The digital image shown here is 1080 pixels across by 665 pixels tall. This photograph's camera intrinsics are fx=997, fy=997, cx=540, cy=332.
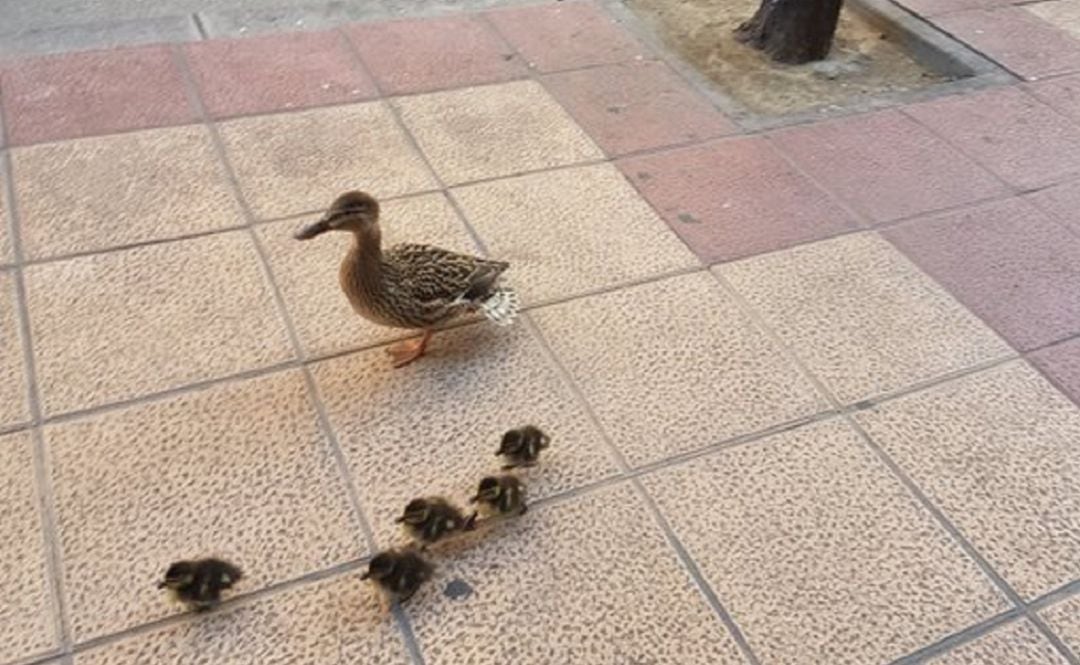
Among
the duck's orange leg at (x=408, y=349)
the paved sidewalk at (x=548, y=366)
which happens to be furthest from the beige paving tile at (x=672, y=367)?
the duck's orange leg at (x=408, y=349)

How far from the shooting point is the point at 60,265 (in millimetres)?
3182

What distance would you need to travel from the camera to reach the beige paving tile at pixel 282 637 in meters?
2.18

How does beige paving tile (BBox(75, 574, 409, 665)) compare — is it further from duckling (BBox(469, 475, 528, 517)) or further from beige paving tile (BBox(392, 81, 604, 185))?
beige paving tile (BBox(392, 81, 604, 185))

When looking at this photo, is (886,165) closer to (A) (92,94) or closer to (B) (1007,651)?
(B) (1007,651)

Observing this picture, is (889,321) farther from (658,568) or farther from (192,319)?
(192,319)

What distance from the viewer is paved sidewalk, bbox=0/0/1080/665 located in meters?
2.35

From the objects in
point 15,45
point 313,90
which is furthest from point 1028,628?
point 15,45

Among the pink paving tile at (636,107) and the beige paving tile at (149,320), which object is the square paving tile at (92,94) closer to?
the beige paving tile at (149,320)

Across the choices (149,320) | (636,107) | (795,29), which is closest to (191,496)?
(149,320)

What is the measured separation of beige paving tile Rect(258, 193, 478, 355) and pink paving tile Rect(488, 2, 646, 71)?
1263 mm

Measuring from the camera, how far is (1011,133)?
4.28 m

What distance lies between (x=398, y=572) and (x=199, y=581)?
0.44 m

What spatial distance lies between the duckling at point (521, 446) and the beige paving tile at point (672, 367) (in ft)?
0.90

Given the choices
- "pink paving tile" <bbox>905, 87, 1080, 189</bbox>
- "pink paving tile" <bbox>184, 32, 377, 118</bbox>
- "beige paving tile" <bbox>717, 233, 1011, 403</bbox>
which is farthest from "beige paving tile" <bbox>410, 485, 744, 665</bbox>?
"pink paving tile" <bbox>905, 87, 1080, 189</bbox>
